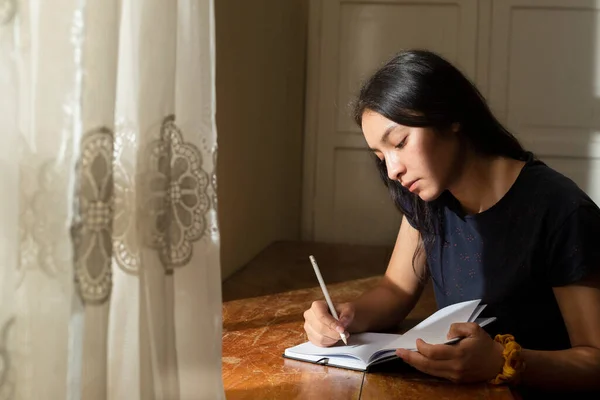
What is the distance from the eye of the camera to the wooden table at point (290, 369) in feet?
3.89

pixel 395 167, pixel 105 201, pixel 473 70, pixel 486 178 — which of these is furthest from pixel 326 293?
pixel 473 70

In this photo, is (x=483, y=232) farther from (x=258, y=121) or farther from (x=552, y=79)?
(x=552, y=79)

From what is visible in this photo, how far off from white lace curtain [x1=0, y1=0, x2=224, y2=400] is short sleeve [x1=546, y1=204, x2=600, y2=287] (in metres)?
0.67

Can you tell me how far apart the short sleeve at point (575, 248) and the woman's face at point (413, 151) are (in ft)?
0.70

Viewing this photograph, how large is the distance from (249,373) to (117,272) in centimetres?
55

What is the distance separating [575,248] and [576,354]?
0.17 metres

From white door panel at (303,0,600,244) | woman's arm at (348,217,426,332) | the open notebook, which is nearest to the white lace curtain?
the open notebook

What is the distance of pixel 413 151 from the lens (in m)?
1.29

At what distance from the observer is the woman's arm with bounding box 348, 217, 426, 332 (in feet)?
5.11

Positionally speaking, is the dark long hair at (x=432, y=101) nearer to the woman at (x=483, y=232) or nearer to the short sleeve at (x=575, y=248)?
the woman at (x=483, y=232)

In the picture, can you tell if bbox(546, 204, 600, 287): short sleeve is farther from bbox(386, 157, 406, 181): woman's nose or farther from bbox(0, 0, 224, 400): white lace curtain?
bbox(0, 0, 224, 400): white lace curtain

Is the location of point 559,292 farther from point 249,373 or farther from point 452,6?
point 452,6

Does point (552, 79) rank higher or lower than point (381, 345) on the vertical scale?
higher

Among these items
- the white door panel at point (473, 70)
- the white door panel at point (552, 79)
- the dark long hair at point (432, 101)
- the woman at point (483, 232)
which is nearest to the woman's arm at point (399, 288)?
the woman at point (483, 232)
